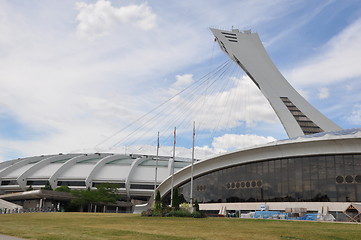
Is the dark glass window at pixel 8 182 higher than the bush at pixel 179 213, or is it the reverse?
the dark glass window at pixel 8 182

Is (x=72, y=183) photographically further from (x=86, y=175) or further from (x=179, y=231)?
(x=179, y=231)

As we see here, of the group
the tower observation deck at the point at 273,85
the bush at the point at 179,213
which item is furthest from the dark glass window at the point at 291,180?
the tower observation deck at the point at 273,85

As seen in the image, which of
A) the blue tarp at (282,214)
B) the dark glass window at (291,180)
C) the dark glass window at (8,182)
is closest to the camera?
the blue tarp at (282,214)

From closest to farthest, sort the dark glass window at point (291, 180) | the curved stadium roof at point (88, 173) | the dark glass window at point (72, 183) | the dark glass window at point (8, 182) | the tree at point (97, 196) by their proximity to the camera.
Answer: the dark glass window at point (291, 180) < the tree at point (97, 196) < the curved stadium roof at point (88, 173) < the dark glass window at point (72, 183) < the dark glass window at point (8, 182)

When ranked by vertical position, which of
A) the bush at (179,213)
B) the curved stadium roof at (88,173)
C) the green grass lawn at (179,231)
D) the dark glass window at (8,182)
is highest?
the curved stadium roof at (88,173)

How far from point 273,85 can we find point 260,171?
27034 millimetres

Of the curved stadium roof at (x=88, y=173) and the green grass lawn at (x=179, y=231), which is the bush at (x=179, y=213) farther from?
the curved stadium roof at (x=88, y=173)

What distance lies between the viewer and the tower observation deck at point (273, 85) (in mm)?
63250

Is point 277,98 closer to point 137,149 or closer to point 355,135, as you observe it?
point 355,135

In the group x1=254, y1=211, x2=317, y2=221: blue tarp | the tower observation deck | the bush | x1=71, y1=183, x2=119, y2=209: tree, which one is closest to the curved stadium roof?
x1=71, y1=183, x2=119, y2=209: tree

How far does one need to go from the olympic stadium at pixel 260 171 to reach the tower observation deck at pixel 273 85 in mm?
163

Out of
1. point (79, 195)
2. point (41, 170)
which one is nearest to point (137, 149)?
point (41, 170)

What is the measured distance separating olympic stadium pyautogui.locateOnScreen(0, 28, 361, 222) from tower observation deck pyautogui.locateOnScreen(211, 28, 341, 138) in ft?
0.53

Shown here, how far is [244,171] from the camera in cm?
4925
